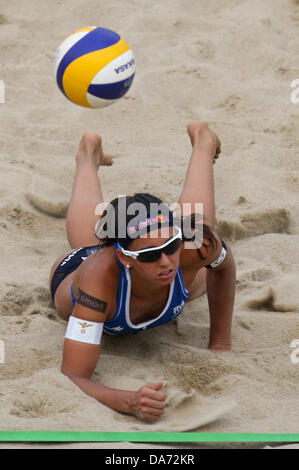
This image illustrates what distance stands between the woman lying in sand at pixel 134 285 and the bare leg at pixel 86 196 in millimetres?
266

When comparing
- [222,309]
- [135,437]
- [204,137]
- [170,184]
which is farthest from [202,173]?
[135,437]

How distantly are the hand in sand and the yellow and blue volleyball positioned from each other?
1.76m

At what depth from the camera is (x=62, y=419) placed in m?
2.35

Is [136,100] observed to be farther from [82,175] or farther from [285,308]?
[285,308]

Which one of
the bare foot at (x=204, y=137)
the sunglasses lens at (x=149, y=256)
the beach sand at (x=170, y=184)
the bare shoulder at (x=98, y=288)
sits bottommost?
the beach sand at (x=170, y=184)

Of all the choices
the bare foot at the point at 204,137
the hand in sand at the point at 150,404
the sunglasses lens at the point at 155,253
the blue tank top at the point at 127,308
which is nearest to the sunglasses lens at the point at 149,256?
the sunglasses lens at the point at 155,253

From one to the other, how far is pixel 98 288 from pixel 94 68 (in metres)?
1.40

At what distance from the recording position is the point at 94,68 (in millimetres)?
3666

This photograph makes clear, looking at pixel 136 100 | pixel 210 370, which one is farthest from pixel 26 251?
pixel 136 100

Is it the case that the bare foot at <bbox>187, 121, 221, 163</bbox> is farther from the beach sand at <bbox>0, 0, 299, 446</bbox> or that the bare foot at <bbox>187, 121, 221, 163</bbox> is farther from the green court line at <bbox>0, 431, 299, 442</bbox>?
the green court line at <bbox>0, 431, 299, 442</bbox>

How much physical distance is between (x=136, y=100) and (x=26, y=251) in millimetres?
1725

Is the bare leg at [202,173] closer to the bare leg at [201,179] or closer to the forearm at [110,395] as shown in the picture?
the bare leg at [201,179]

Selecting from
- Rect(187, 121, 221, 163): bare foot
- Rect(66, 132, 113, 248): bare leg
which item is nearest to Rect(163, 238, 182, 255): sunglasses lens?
Rect(66, 132, 113, 248): bare leg

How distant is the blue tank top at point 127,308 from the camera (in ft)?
9.14
